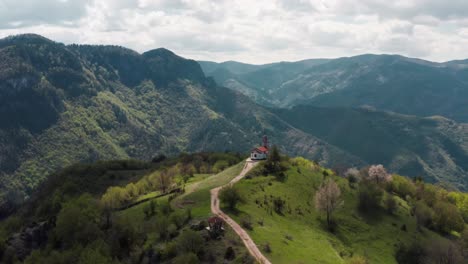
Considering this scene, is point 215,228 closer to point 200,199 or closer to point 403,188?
point 200,199

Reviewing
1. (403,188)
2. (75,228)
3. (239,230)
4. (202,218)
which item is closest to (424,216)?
(403,188)

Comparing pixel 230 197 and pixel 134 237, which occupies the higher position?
pixel 230 197

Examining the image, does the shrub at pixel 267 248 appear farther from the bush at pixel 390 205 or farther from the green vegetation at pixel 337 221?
the bush at pixel 390 205

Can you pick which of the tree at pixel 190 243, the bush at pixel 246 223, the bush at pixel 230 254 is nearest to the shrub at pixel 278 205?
the bush at pixel 246 223

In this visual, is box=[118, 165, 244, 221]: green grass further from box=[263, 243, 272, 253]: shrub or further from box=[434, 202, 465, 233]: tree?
box=[434, 202, 465, 233]: tree

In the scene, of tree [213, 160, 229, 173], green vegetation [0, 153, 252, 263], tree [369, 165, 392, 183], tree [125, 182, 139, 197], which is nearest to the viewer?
green vegetation [0, 153, 252, 263]

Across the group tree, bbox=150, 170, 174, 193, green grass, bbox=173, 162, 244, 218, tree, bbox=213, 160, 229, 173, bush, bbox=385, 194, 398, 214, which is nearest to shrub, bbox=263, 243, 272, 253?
green grass, bbox=173, 162, 244, 218

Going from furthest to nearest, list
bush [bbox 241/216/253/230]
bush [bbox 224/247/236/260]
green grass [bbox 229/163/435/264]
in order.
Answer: bush [bbox 241/216/253/230], green grass [bbox 229/163/435/264], bush [bbox 224/247/236/260]
